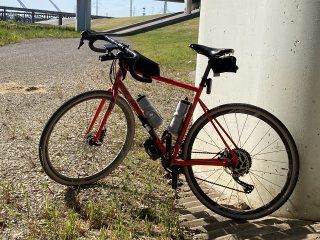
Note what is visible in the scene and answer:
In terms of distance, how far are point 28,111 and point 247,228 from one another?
527 cm

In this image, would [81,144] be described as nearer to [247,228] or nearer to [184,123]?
[184,123]

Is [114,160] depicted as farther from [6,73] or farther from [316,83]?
[6,73]

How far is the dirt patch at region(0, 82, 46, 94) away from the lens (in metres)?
10.1

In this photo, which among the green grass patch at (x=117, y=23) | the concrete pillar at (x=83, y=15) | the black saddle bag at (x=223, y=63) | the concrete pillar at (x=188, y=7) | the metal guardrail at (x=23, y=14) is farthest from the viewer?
the metal guardrail at (x=23, y=14)

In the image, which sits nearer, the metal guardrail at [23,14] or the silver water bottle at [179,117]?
the silver water bottle at [179,117]

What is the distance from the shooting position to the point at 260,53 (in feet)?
12.9

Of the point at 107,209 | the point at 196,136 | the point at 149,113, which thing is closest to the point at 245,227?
the point at 196,136

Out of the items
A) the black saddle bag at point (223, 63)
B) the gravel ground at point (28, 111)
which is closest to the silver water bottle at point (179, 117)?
A: the black saddle bag at point (223, 63)

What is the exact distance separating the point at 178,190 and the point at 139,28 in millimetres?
42120

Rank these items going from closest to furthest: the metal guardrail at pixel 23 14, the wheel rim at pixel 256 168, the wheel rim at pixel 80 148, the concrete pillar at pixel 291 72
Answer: the concrete pillar at pixel 291 72
the wheel rim at pixel 256 168
the wheel rim at pixel 80 148
the metal guardrail at pixel 23 14

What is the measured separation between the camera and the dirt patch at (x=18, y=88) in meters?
10.1

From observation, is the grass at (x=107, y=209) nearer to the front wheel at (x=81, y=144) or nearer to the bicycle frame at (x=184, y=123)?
the front wheel at (x=81, y=144)

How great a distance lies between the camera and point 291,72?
368 centimetres

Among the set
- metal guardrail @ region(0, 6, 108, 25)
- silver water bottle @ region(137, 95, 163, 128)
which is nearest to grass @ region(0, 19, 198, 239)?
silver water bottle @ region(137, 95, 163, 128)
